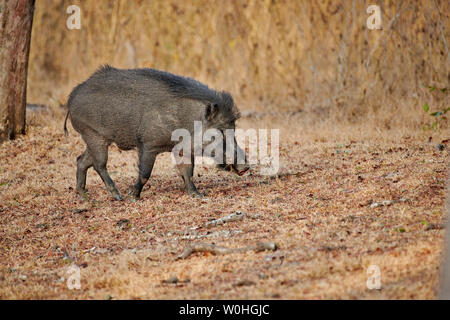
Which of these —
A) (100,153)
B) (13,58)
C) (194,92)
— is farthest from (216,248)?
(13,58)

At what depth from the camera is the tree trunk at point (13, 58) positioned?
28.2ft

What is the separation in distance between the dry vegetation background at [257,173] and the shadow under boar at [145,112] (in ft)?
1.59

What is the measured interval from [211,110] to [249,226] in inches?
61.0

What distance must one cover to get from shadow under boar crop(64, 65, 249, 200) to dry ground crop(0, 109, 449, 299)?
0.49 metres

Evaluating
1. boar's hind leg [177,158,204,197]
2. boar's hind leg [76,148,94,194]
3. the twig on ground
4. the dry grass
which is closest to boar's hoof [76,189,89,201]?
boar's hind leg [76,148,94,194]

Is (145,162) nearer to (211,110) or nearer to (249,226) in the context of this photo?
(211,110)

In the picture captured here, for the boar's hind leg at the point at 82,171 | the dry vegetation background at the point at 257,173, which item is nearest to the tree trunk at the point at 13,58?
the dry vegetation background at the point at 257,173

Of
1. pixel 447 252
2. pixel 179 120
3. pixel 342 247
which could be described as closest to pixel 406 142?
pixel 179 120

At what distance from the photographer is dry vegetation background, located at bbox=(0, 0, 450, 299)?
3.87 metres

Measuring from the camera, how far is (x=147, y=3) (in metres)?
14.2

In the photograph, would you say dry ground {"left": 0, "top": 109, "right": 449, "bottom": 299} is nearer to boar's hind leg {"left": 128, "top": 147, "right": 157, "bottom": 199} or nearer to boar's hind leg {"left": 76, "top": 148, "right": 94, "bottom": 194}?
boar's hind leg {"left": 76, "top": 148, "right": 94, "bottom": 194}

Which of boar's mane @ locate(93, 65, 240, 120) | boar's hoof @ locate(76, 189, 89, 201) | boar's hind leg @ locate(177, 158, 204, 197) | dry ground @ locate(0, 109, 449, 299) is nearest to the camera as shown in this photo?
dry ground @ locate(0, 109, 449, 299)
